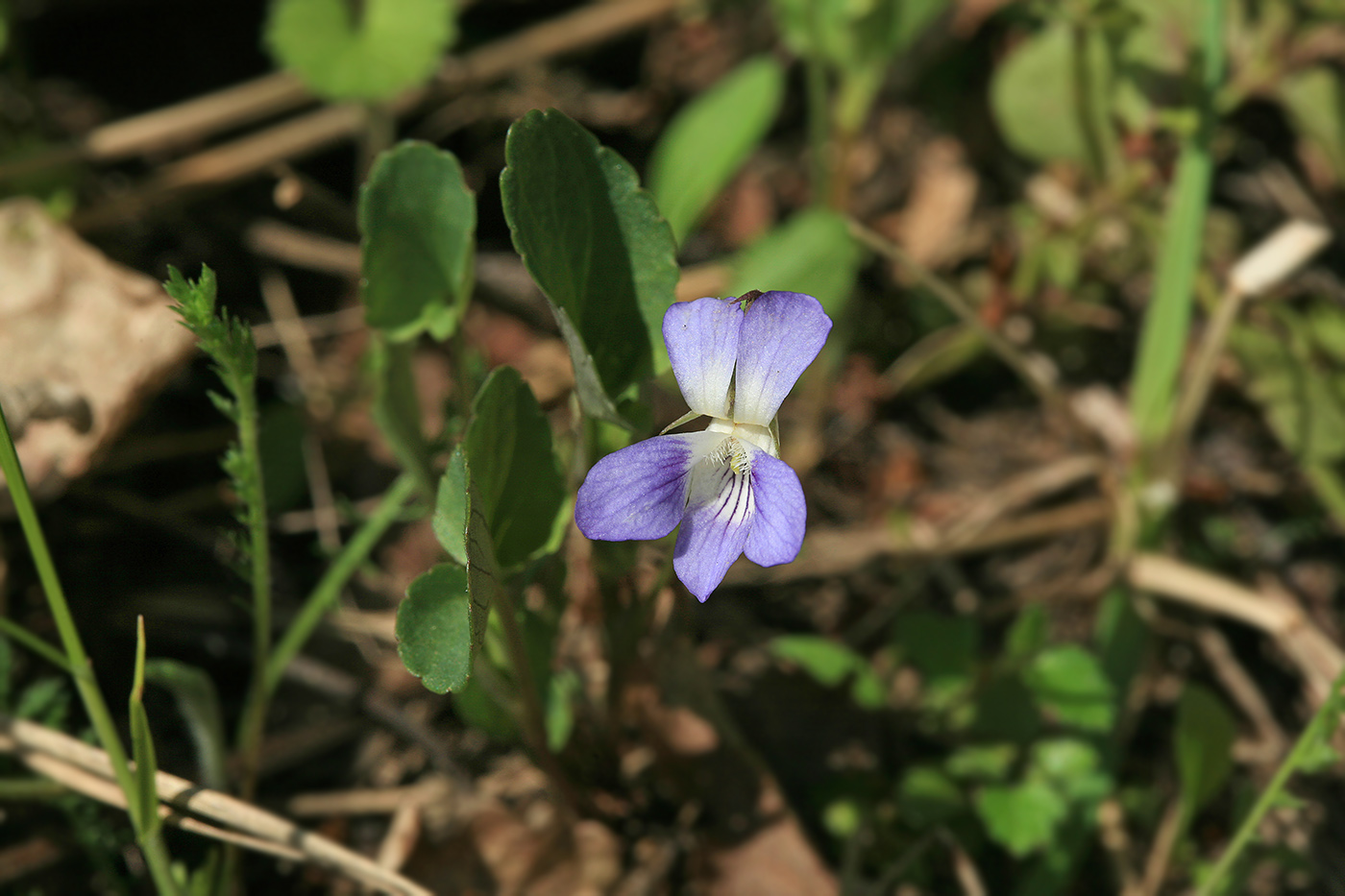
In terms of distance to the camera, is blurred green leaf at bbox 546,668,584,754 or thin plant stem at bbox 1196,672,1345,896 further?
blurred green leaf at bbox 546,668,584,754

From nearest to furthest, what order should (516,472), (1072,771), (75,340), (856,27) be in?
(516,472)
(1072,771)
(75,340)
(856,27)

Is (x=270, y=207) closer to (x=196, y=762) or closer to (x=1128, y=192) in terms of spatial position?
(x=196, y=762)

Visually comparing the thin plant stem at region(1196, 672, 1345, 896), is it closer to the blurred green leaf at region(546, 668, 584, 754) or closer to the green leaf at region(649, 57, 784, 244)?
the blurred green leaf at region(546, 668, 584, 754)

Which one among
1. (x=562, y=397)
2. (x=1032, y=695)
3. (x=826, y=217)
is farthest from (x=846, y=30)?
(x=1032, y=695)

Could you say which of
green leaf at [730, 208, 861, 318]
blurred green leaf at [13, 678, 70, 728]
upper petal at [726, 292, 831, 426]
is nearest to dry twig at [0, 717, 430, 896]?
blurred green leaf at [13, 678, 70, 728]

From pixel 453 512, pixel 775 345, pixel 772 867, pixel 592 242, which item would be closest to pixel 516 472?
pixel 453 512

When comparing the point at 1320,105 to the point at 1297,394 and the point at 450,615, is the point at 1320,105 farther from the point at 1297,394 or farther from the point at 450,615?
the point at 450,615
